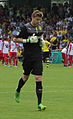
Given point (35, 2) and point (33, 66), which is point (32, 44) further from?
point (35, 2)

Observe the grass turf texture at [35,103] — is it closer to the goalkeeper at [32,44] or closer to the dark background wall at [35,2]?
the goalkeeper at [32,44]

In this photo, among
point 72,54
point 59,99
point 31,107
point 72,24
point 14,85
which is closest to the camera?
point 31,107

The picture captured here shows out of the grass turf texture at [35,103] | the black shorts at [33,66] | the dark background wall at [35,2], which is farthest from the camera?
the dark background wall at [35,2]

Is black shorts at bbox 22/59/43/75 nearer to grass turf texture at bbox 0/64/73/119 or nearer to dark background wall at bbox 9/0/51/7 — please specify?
grass turf texture at bbox 0/64/73/119

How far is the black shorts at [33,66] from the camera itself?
39.0ft

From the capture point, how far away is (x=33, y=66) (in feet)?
39.6

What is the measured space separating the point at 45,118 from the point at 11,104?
7.58 ft

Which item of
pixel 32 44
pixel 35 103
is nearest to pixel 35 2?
pixel 35 103

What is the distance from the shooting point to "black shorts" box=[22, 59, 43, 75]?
11.9 meters

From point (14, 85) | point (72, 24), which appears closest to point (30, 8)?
point (72, 24)

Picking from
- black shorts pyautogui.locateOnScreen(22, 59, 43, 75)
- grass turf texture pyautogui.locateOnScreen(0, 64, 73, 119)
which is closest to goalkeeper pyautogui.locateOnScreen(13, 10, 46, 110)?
black shorts pyautogui.locateOnScreen(22, 59, 43, 75)

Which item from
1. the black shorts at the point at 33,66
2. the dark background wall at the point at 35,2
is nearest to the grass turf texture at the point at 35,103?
the black shorts at the point at 33,66

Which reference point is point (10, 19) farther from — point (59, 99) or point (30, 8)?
point (59, 99)

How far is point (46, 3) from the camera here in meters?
48.9
